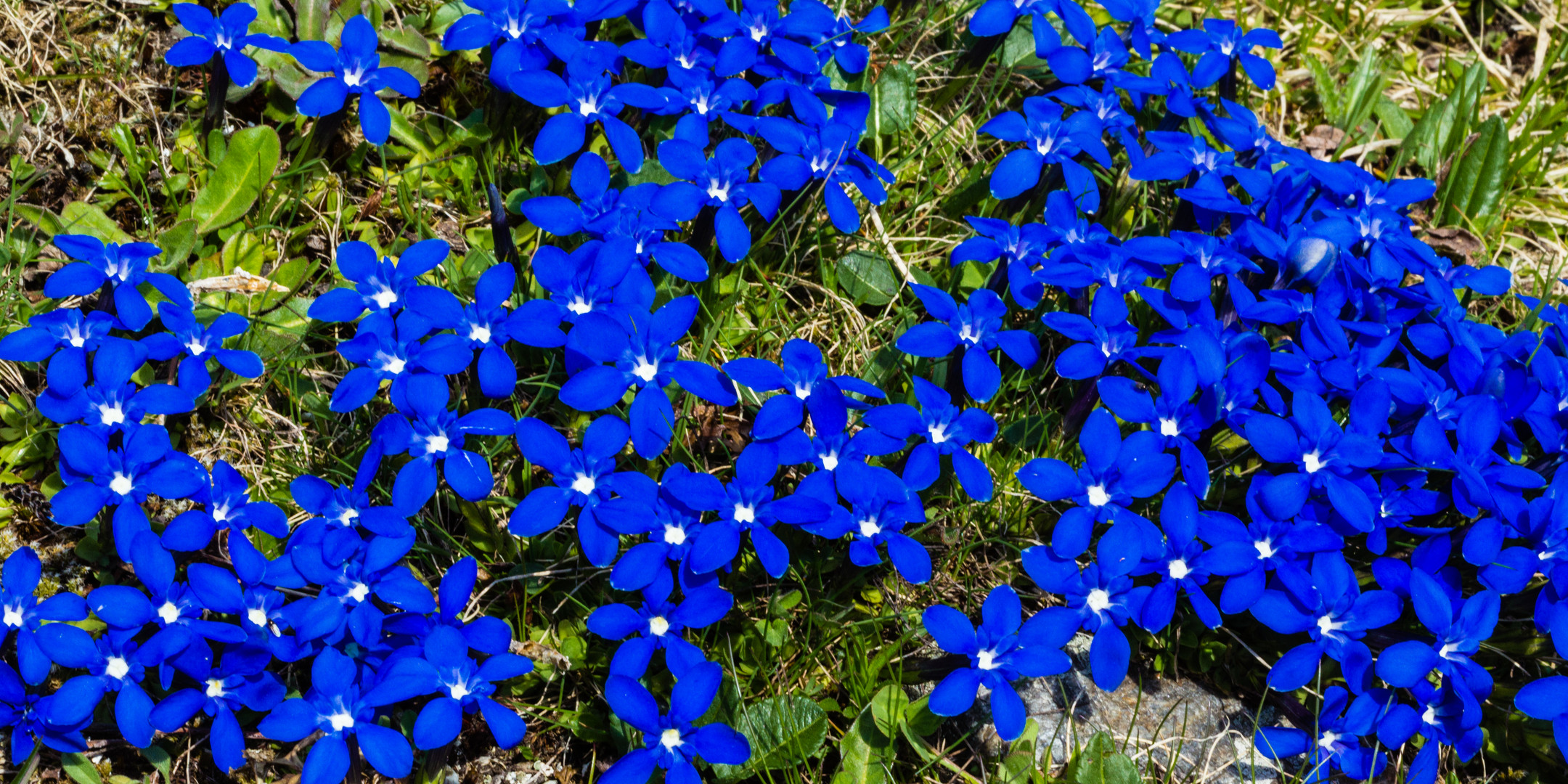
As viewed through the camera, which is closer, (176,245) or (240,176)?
(176,245)

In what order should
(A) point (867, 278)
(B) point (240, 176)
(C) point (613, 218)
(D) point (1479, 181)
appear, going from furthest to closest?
(D) point (1479, 181), (A) point (867, 278), (B) point (240, 176), (C) point (613, 218)

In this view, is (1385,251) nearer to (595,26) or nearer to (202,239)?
(595,26)

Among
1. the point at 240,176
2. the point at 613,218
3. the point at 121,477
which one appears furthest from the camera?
the point at 240,176

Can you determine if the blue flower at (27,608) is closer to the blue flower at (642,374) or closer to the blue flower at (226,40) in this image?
the blue flower at (642,374)

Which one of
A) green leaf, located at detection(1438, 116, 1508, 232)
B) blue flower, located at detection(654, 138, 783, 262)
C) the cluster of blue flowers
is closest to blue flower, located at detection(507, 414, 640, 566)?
the cluster of blue flowers

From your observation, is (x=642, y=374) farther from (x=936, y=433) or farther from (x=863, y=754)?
(x=863, y=754)

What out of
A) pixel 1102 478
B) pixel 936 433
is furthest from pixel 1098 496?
pixel 936 433
